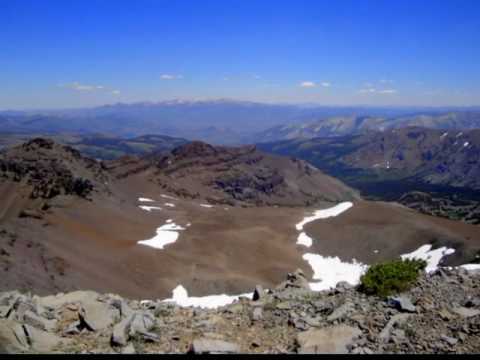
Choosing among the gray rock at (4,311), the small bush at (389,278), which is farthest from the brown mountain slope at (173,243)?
the small bush at (389,278)

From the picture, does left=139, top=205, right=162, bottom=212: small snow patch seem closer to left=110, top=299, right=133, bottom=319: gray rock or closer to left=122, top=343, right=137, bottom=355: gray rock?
left=110, top=299, right=133, bottom=319: gray rock

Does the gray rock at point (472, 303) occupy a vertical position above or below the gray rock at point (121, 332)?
above

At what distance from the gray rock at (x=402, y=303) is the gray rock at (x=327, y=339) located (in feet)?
5.88

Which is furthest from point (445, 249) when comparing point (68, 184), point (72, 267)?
point (68, 184)

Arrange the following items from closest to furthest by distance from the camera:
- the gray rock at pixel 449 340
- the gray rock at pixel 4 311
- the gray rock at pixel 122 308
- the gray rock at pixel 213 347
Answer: the gray rock at pixel 449 340
the gray rock at pixel 213 347
the gray rock at pixel 4 311
the gray rock at pixel 122 308

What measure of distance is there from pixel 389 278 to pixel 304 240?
58.8 meters

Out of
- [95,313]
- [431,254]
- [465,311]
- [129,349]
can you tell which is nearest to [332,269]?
[431,254]

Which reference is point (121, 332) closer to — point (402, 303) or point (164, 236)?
point (402, 303)

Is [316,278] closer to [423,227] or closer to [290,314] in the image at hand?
[423,227]

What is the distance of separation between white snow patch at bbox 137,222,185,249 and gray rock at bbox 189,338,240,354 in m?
52.0

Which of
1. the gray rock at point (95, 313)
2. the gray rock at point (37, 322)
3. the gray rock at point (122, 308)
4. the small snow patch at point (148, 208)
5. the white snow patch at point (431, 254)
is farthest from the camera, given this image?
the small snow patch at point (148, 208)

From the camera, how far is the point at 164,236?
67.9 m

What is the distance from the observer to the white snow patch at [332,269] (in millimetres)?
55531

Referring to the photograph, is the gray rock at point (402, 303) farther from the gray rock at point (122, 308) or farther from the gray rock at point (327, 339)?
the gray rock at point (122, 308)
